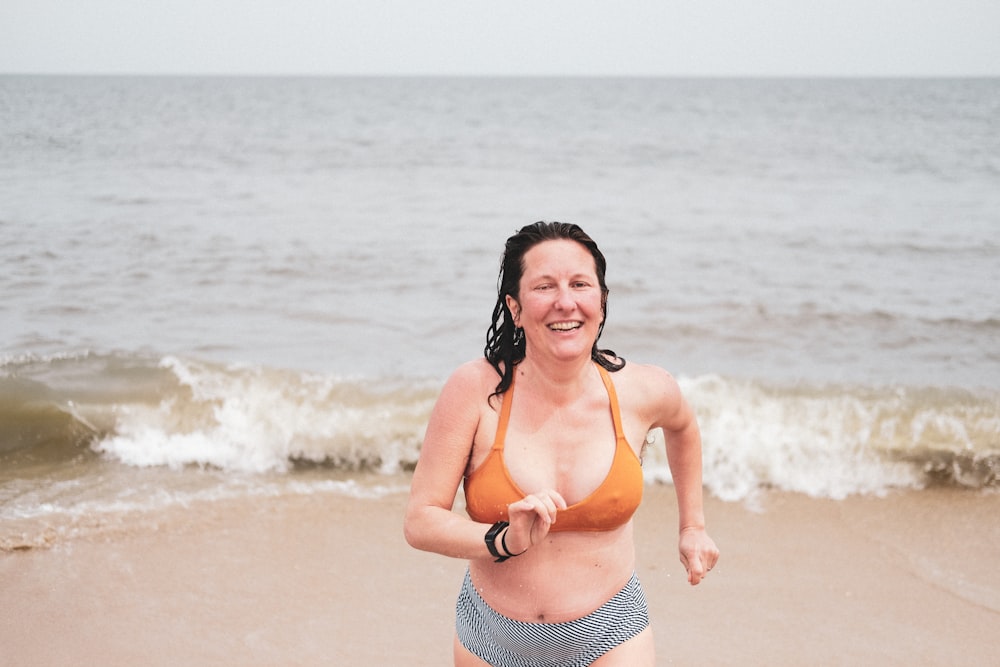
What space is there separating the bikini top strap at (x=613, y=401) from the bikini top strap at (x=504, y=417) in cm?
28

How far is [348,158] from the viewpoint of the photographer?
25516 mm

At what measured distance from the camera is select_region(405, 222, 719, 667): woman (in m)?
Answer: 2.56

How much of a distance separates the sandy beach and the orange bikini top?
6.01 ft

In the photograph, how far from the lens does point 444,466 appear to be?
255cm

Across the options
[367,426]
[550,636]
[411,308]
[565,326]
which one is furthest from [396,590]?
[411,308]

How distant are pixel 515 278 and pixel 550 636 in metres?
1.02

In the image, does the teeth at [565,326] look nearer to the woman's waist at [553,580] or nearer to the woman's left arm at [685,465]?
the woman's left arm at [685,465]

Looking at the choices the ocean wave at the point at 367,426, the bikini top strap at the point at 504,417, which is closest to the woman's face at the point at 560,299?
the bikini top strap at the point at 504,417

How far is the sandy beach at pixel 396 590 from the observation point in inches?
167

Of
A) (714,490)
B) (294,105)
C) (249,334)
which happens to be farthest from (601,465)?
(294,105)

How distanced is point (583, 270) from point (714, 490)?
3.86 m

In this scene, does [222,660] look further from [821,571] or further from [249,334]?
[249,334]

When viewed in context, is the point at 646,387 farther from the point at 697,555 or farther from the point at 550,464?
the point at 697,555

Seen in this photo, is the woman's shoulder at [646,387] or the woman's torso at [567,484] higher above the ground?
the woman's shoulder at [646,387]
